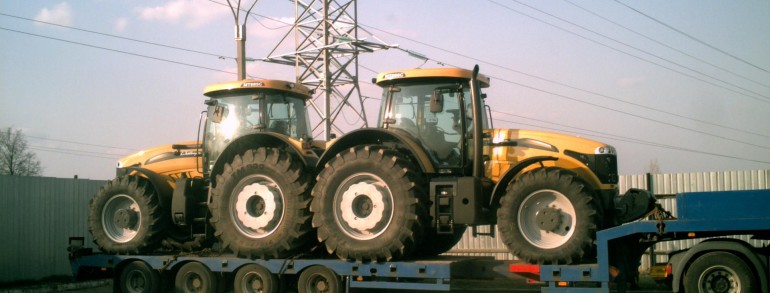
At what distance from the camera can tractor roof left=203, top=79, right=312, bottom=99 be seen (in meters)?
13.8

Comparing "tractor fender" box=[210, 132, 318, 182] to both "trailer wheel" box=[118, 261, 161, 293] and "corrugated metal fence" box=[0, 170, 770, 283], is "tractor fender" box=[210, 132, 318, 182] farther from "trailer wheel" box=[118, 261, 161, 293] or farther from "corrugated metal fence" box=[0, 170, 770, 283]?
"corrugated metal fence" box=[0, 170, 770, 283]

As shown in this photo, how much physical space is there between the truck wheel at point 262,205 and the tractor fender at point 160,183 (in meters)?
1.30

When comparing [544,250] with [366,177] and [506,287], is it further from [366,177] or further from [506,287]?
[506,287]

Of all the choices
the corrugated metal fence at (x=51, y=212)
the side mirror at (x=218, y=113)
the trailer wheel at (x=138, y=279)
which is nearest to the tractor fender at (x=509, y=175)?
the side mirror at (x=218, y=113)

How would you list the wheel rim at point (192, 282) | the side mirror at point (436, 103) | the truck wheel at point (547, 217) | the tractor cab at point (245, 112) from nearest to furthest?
1. the truck wheel at point (547, 217)
2. the side mirror at point (436, 103)
3. the wheel rim at point (192, 282)
4. the tractor cab at point (245, 112)

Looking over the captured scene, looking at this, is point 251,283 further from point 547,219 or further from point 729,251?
point 729,251

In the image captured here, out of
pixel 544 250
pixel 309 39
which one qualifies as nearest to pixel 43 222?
pixel 309 39

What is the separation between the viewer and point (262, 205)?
1258 centimetres

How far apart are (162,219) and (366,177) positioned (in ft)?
14.1

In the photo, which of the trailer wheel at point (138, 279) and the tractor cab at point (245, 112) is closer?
the trailer wheel at point (138, 279)

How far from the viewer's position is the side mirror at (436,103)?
11.2 m

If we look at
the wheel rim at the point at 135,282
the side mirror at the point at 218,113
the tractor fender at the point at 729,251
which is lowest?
the wheel rim at the point at 135,282

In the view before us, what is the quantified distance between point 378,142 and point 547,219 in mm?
2851

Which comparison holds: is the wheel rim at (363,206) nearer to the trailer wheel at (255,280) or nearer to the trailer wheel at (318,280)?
the trailer wheel at (318,280)
